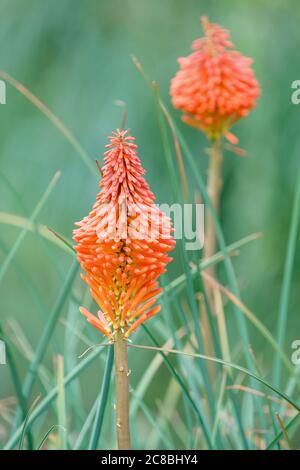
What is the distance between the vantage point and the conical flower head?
2.47 ft

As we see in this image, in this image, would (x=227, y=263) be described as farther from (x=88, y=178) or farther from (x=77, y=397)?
(x=88, y=178)

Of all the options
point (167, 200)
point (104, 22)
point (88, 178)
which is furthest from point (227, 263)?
point (104, 22)

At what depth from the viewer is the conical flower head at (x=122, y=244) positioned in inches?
29.7

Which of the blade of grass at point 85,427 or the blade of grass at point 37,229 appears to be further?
the blade of grass at point 37,229

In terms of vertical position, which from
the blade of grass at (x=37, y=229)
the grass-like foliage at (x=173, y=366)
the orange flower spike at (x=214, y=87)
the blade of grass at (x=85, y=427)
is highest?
the orange flower spike at (x=214, y=87)

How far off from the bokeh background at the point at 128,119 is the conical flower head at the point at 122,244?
1293 millimetres

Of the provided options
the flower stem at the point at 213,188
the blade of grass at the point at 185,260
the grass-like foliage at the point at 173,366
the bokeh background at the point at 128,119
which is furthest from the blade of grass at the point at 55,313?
the bokeh background at the point at 128,119

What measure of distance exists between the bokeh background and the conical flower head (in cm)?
129

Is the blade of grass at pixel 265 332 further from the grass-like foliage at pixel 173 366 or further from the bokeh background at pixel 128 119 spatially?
the bokeh background at pixel 128 119

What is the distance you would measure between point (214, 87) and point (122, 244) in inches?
23.0

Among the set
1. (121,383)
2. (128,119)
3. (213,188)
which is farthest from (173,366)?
(128,119)

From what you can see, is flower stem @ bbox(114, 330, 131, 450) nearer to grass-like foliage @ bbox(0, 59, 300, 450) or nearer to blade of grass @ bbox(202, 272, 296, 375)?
grass-like foliage @ bbox(0, 59, 300, 450)

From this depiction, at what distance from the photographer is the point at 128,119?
2279mm
